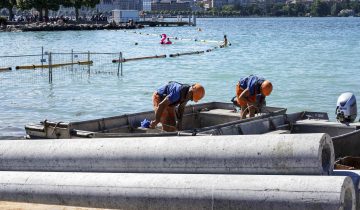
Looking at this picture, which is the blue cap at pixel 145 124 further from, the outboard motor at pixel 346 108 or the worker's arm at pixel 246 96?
the outboard motor at pixel 346 108

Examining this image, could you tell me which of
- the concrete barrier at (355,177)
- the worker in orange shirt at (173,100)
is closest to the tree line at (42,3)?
the worker in orange shirt at (173,100)

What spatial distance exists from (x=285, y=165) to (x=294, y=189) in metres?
0.67

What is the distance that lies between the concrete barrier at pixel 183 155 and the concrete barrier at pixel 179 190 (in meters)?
0.33

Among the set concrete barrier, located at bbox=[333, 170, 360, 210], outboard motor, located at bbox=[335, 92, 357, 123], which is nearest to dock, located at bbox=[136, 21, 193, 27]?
outboard motor, located at bbox=[335, 92, 357, 123]

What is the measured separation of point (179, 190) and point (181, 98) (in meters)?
5.44

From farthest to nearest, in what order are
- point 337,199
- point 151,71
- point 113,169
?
point 151,71
point 113,169
point 337,199

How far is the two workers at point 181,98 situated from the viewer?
1416cm

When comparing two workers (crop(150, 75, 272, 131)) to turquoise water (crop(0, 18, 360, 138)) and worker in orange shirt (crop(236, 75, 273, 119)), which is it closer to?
worker in orange shirt (crop(236, 75, 273, 119))

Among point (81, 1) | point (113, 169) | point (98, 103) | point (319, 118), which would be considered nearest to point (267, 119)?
point (319, 118)

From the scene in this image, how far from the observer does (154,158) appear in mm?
9758

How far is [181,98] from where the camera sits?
14.2 metres

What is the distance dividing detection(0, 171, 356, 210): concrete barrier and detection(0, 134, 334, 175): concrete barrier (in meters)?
0.33

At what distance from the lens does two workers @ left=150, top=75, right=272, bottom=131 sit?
46.5ft

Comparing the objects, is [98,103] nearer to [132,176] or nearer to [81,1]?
[132,176]
